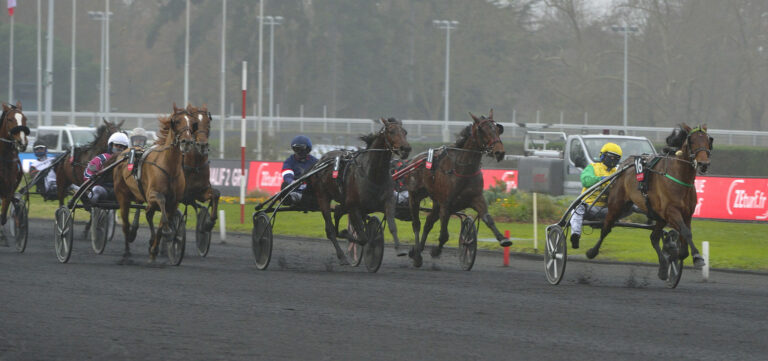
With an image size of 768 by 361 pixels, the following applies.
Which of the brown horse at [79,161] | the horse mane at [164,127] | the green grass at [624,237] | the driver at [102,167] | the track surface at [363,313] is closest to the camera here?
the track surface at [363,313]

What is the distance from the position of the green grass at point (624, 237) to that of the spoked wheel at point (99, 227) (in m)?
5.24

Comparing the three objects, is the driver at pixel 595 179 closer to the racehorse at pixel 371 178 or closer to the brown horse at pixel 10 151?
the racehorse at pixel 371 178

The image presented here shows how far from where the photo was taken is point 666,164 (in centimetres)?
1183

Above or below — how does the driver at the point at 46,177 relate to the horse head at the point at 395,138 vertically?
Answer: below

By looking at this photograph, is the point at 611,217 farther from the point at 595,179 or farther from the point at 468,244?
the point at 468,244

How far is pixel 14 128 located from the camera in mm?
15930

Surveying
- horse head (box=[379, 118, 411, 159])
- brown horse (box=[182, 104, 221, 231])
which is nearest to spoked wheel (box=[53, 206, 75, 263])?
brown horse (box=[182, 104, 221, 231])

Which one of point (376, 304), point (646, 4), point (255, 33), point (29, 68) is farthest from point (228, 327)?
point (29, 68)

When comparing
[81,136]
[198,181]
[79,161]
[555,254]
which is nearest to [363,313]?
[555,254]

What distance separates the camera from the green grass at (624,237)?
1623 centimetres

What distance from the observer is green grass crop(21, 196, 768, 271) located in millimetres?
16234

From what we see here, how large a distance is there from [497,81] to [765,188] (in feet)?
157

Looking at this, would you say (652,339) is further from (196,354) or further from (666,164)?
(666,164)

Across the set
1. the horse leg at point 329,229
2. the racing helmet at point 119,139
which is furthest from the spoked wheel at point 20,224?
the horse leg at point 329,229
